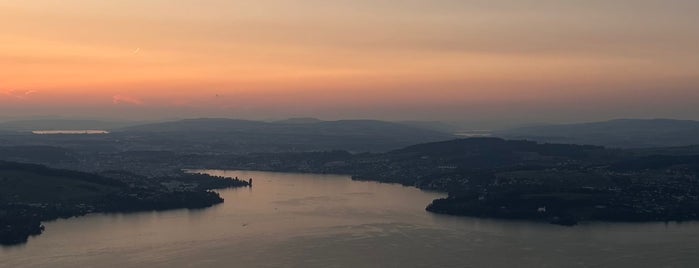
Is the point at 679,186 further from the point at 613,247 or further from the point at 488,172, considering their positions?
the point at 613,247

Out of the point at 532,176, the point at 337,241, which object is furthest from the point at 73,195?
the point at 532,176

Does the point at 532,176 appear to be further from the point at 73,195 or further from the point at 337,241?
the point at 73,195

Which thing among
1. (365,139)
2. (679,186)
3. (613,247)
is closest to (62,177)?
(613,247)

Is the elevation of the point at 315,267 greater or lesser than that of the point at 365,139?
lesser

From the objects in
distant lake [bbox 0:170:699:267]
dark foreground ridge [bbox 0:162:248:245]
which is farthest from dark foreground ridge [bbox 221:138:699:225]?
dark foreground ridge [bbox 0:162:248:245]

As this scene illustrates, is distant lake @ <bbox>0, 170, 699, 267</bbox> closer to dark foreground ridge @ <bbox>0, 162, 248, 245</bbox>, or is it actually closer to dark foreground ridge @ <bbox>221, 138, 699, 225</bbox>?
dark foreground ridge @ <bbox>0, 162, 248, 245</bbox>

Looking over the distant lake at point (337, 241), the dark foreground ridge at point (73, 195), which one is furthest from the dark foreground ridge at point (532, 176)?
the dark foreground ridge at point (73, 195)

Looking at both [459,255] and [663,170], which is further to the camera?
[663,170]
